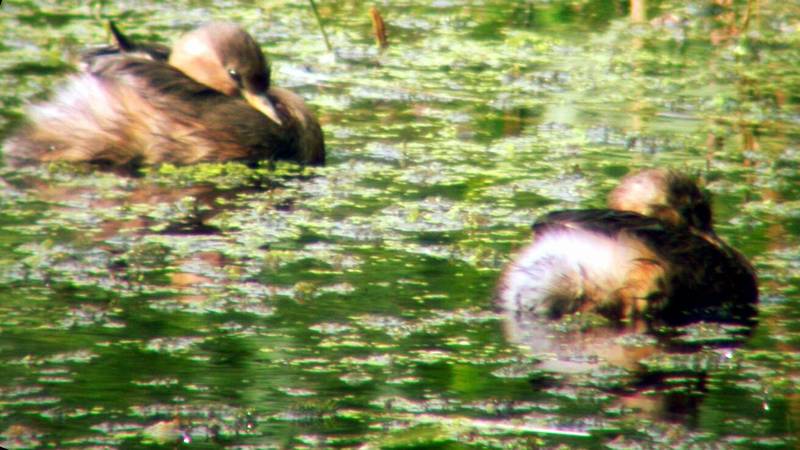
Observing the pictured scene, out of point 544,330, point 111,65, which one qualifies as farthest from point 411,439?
A: point 111,65

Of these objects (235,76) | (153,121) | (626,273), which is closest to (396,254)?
(626,273)

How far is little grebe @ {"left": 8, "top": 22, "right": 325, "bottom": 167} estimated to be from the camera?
7.76 meters

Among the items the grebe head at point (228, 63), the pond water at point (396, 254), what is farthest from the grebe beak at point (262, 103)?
the pond water at point (396, 254)

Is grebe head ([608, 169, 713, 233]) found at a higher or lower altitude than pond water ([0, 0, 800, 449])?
higher

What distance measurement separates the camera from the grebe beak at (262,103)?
26.2 ft

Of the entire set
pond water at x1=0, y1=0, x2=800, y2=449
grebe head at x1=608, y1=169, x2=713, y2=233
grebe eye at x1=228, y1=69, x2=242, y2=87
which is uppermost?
grebe eye at x1=228, y1=69, x2=242, y2=87

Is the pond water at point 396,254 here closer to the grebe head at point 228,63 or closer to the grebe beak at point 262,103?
the grebe beak at point 262,103

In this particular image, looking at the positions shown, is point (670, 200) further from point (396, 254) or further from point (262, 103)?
point (262, 103)

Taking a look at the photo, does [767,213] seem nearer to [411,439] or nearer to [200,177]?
[200,177]

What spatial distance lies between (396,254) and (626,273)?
98cm

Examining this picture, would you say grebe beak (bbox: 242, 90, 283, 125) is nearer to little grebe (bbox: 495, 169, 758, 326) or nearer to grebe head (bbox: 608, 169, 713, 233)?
grebe head (bbox: 608, 169, 713, 233)

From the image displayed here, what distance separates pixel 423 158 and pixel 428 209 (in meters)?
1.02

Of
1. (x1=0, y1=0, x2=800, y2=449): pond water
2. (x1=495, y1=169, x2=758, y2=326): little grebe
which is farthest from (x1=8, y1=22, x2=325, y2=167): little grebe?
(x1=495, y1=169, x2=758, y2=326): little grebe

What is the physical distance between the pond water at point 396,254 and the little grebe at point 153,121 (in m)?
0.16
